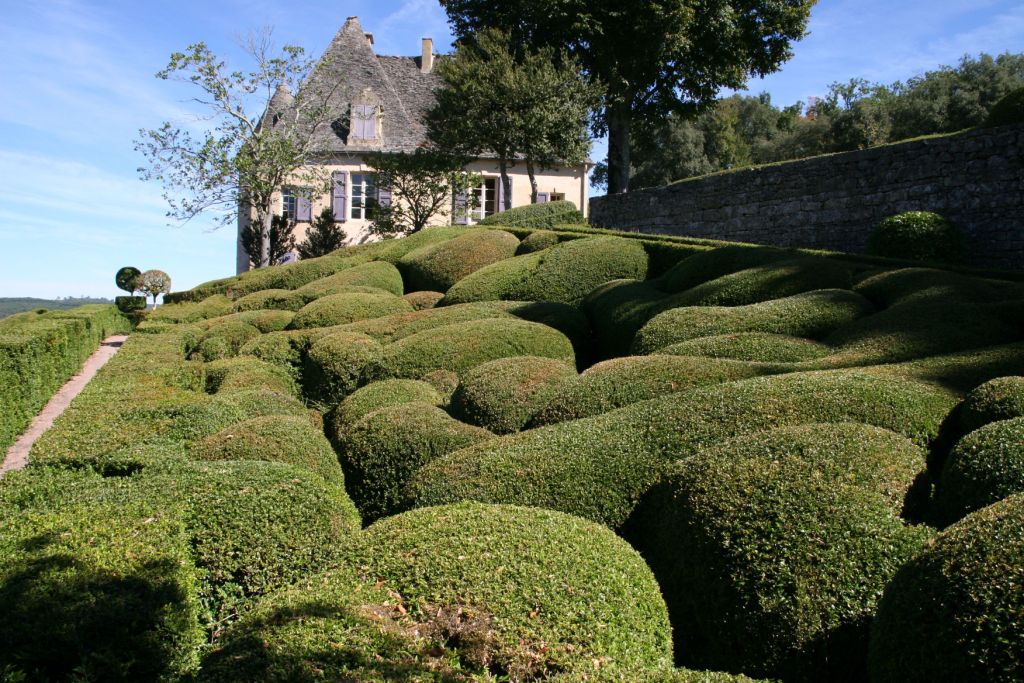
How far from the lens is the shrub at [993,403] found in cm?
457

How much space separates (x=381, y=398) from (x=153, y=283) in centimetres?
2458

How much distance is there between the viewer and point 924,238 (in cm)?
1223

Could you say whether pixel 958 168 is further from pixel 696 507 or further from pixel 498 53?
pixel 498 53

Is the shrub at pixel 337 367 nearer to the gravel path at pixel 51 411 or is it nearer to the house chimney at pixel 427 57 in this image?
the gravel path at pixel 51 411

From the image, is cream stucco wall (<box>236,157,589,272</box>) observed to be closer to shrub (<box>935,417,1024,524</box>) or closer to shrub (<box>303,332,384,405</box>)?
shrub (<box>303,332,384,405</box>)

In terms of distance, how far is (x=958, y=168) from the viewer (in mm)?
12680

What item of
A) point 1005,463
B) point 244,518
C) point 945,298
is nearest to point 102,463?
point 244,518

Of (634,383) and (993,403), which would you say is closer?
(993,403)

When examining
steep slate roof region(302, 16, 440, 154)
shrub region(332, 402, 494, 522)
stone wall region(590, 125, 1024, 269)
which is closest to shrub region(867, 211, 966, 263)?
stone wall region(590, 125, 1024, 269)

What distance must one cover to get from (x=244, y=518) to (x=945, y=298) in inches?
251

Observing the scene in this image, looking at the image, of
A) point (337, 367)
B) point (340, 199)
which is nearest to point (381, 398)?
point (337, 367)

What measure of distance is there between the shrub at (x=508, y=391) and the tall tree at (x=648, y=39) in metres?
19.9

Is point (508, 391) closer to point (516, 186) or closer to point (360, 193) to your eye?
point (360, 193)

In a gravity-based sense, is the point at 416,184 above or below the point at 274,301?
above
